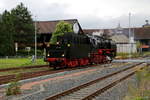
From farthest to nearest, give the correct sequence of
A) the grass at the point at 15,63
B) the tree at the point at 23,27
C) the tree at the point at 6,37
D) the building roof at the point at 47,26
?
1. the building roof at the point at 47,26
2. the tree at the point at 23,27
3. the tree at the point at 6,37
4. the grass at the point at 15,63

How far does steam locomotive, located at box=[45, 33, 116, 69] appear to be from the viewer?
86.1 feet

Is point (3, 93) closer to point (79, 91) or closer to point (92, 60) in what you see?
point (79, 91)

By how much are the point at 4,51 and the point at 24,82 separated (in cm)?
4908

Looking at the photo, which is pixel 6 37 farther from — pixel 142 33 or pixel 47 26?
pixel 142 33

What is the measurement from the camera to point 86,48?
3119 cm

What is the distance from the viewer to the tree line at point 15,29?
63.7 meters

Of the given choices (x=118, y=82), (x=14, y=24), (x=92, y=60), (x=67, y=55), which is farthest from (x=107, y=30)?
(x=118, y=82)

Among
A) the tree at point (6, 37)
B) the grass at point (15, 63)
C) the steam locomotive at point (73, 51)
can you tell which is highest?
the tree at point (6, 37)

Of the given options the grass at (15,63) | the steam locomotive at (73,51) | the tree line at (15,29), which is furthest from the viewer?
the tree line at (15,29)

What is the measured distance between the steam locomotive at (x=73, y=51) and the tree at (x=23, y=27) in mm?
39591

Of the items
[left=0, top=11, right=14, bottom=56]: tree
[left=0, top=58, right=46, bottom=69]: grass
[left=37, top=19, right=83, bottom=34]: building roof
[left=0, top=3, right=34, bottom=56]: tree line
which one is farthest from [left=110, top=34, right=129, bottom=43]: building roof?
[left=0, top=58, right=46, bottom=69]: grass

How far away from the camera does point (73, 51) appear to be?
27109mm

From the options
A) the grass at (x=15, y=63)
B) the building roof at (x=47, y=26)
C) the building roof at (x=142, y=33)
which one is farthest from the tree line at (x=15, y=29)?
the building roof at (x=142, y=33)

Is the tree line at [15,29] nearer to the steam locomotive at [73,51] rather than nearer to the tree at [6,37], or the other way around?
the tree at [6,37]
